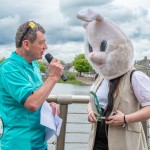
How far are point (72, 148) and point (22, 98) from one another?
228 cm

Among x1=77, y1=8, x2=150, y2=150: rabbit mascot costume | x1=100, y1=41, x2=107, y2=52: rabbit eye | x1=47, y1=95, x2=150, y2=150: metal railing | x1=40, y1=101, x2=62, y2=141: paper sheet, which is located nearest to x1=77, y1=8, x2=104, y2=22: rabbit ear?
x1=77, y1=8, x2=150, y2=150: rabbit mascot costume

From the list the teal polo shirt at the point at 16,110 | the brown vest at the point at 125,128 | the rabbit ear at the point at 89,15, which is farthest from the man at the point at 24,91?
the brown vest at the point at 125,128

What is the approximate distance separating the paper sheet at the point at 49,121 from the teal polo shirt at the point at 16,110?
0.05 meters

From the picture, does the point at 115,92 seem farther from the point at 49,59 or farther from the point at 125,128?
the point at 49,59

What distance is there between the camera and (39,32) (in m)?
2.70

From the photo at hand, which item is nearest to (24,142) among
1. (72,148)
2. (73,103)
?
(73,103)

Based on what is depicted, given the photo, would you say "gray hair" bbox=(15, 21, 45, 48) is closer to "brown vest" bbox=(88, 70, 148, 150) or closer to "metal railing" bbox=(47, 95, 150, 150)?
"brown vest" bbox=(88, 70, 148, 150)

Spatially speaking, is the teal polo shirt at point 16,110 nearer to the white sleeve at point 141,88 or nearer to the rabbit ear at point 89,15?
the rabbit ear at point 89,15

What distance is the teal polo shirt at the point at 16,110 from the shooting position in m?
2.58

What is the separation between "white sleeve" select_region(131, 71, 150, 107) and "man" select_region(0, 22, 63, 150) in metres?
0.52

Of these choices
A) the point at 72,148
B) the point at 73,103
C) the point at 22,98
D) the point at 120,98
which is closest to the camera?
the point at 22,98

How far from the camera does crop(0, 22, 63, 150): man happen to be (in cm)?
255

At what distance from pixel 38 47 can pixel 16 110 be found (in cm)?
45

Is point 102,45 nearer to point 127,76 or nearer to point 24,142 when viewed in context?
point 127,76
